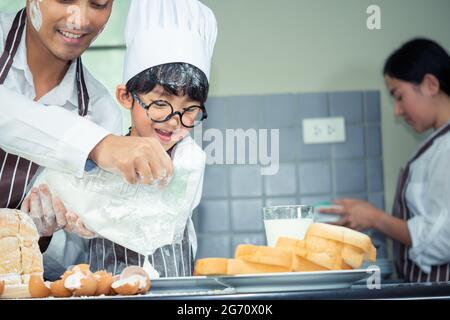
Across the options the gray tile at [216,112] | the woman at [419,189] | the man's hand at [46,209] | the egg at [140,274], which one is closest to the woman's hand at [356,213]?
the woman at [419,189]

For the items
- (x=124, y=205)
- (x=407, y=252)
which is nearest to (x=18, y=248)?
(x=124, y=205)

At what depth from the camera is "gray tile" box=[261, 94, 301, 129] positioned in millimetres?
1308

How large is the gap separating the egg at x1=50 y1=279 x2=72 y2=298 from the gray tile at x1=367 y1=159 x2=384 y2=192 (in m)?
0.61

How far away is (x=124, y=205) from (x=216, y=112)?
0.24 meters

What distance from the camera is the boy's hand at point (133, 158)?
117 cm

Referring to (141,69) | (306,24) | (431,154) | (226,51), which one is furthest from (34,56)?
(431,154)

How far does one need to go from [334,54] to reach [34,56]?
0.55 meters

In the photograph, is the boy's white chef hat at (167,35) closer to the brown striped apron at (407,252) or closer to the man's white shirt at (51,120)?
the man's white shirt at (51,120)

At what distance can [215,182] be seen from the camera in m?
1.29

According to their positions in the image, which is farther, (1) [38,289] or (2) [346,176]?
(2) [346,176]

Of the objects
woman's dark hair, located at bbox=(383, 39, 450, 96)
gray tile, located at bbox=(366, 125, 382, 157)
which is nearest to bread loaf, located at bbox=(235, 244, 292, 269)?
gray tile, located at bbox=(366, 125, 382, 157)

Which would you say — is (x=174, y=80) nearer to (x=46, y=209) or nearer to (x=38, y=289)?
(x=46, y=209)

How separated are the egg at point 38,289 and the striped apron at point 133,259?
142 millimetres

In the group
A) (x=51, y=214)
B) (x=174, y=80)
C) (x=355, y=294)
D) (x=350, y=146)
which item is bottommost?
(x=355, y=294)
